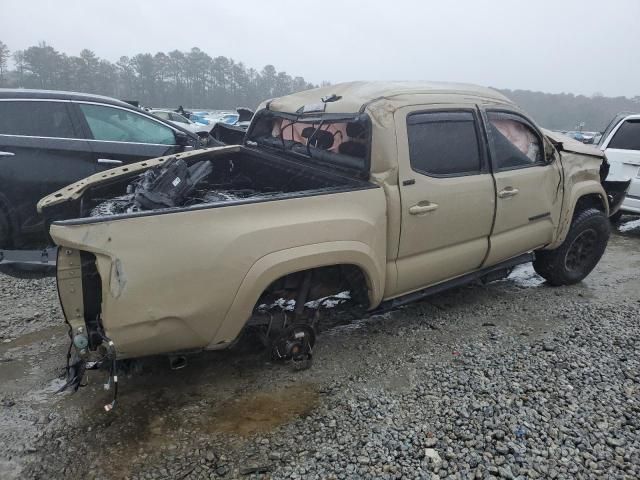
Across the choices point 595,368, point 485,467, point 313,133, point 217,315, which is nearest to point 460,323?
point 595,368

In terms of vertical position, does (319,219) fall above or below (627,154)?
below

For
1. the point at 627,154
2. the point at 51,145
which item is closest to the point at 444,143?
the point at 51,145

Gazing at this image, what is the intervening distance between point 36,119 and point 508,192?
4501 millimetres

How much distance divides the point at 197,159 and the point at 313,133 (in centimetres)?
95

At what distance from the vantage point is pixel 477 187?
11.1 ft

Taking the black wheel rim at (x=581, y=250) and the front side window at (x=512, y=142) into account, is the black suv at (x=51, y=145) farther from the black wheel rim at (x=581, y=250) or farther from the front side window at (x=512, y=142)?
the black wheel rim at (x=581, y=250)

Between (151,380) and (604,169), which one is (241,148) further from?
(604,169)

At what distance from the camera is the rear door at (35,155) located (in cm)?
445

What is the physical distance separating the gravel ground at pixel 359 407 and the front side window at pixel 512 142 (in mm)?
1311

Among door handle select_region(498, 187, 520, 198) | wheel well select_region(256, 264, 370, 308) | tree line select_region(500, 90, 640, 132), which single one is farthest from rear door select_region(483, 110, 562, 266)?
tree line select_region(500, 90, 640, 132)

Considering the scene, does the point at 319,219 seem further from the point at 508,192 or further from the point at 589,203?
the point at 589,203

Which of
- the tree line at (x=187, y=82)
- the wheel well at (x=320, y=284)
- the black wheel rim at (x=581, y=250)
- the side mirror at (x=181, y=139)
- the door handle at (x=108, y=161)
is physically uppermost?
the tree line at (x=187, y=82)

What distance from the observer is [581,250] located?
15.1 feet

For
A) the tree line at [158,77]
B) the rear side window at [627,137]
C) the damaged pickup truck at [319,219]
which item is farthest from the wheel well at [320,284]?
the tree line at [158,77]
